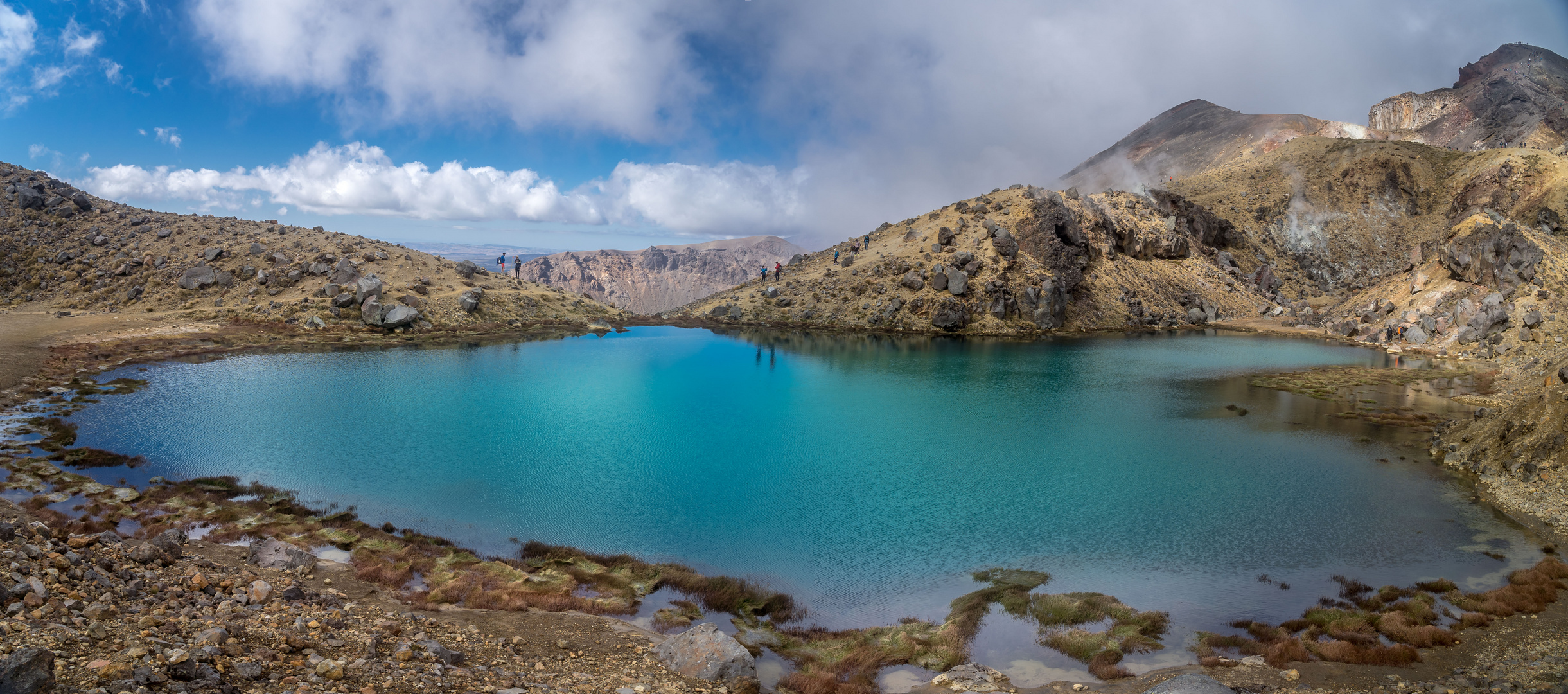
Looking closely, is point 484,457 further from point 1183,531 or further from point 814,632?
point 1183,531

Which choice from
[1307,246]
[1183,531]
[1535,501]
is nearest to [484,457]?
[1183,531]

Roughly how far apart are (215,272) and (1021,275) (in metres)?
99.8

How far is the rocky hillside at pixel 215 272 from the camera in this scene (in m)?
70.1

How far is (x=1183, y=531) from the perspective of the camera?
979 inches

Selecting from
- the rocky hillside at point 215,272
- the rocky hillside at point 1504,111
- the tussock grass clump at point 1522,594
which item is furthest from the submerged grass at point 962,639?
the rocky hillside at point 1504,111

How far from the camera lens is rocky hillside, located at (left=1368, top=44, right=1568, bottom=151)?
15450cm

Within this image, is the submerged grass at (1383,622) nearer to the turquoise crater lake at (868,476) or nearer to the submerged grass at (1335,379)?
the turquoise crater lake at (868,476)

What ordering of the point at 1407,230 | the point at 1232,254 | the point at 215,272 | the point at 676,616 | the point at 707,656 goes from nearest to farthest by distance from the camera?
the point at 707,656 → the point at 676,616 → the point at 215,272 → the point at 1407,230 → the point at 1232,254

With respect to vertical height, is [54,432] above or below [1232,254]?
below

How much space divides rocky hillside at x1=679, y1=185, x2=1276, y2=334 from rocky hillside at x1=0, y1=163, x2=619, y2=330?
121ft

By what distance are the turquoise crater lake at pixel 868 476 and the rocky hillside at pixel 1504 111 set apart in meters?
175

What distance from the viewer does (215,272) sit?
7488 cm

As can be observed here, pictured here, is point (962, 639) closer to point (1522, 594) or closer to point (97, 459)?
point (1522, 594)

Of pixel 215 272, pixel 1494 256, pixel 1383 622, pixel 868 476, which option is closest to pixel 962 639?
pixel 1383 622
